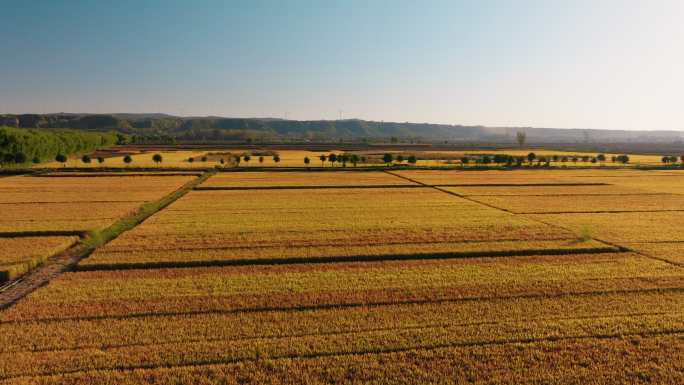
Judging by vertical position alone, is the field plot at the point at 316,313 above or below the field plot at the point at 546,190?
below

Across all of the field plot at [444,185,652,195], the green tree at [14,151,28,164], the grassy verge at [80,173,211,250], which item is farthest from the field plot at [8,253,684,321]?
the green tree at [14,151,28,164]

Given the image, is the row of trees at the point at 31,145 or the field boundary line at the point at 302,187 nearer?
the field boundary line at the point at 302,187

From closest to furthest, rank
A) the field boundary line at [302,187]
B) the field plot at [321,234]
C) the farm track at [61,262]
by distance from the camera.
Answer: the farm track at [61,262] → the field plot at [321,234] → the field boundary line at [302,187]

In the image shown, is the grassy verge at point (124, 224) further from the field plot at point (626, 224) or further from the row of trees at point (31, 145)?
the row of trees at point (31, 145)

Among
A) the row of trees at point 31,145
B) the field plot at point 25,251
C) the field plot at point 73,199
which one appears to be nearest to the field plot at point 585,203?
the field plot at point 25,251

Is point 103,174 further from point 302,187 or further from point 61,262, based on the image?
point 61,262

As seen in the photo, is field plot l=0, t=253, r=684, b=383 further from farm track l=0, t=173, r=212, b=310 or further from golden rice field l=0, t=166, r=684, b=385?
farm track l=0, t=173, r=212, b=310
